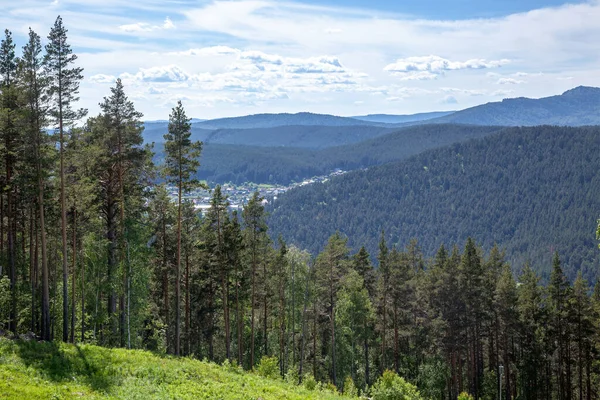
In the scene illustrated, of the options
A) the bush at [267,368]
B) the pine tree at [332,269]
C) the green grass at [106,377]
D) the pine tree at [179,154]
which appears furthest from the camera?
the pine tree at [332,269]

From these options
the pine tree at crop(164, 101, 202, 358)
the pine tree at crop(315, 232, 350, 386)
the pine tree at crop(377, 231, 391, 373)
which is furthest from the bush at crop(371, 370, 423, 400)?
the pine tree at crop(377, 231, 391, 373)

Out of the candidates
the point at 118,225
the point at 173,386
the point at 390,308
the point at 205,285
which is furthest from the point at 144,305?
the point at 390,308

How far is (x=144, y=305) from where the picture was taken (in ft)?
106

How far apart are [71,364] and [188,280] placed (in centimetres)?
1554

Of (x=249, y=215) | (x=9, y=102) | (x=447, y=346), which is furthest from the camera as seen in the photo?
(x=447, y=346)

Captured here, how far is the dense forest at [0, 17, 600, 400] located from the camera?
84.3 feet

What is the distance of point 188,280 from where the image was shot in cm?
3538

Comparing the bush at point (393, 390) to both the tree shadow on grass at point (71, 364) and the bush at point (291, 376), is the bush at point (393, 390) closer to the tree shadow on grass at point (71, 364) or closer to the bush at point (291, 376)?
the bush at point (291, 376)

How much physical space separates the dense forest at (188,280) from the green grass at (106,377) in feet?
13.2

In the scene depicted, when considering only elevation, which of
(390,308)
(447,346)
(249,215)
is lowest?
(447,346)

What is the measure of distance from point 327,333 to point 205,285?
1833 centimetres

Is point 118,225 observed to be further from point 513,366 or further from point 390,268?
point 513,366

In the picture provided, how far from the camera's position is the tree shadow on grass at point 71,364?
18391 millimetres

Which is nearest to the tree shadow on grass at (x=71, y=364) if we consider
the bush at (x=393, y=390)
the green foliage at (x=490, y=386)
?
the bush at (x=393, y=390)
